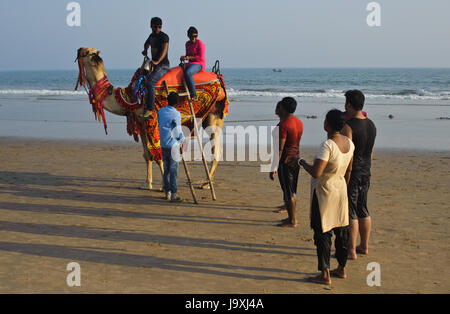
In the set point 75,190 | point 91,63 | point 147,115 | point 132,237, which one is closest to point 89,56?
point 91,63

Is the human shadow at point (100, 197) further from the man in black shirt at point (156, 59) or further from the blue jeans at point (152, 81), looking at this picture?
the blue jeans at point (152, 81)

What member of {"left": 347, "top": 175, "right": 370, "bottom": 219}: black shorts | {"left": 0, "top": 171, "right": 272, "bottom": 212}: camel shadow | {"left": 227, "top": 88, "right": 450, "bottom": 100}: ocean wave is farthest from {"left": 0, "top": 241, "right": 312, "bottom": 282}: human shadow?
{"left": 227, "top": 88, "right": 450, "bottom": 100}: ocean wave

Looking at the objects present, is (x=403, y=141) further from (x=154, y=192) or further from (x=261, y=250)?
(x=261, y=250)

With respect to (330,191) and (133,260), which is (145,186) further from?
(330,191)

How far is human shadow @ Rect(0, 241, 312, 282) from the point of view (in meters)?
5.82

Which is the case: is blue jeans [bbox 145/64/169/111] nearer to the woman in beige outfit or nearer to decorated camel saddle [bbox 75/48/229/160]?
decorated camel saddle [bbox 75/48/229/160]

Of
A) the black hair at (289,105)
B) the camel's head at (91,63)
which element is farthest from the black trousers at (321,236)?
the camel's head at (91,63)

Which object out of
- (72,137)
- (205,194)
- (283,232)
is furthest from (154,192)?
(72,137)

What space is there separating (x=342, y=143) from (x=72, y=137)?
14.5m

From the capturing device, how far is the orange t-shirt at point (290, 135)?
7.37 metres

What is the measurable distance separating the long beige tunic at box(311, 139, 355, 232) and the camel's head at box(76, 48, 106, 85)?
6.30m

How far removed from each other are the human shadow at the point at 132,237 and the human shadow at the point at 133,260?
575mm

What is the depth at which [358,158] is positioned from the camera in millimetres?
6109

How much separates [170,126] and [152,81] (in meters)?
1.36
